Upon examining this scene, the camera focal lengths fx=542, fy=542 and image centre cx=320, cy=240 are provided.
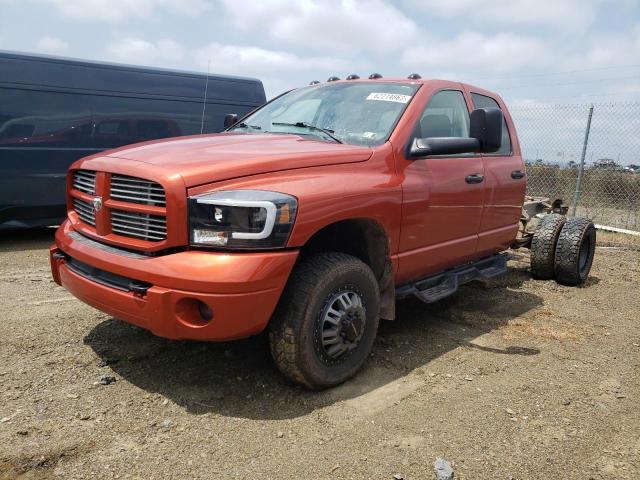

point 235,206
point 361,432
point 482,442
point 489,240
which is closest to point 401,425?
point 361,432

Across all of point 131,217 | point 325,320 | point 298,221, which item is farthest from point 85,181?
point 325,320

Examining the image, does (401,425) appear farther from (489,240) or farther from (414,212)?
(489,240)

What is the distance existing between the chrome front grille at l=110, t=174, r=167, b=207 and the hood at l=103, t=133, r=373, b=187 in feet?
0.38

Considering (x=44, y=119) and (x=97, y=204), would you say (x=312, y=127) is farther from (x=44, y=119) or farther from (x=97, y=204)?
(x=44, y=119)

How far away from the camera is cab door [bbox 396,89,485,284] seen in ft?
11.6

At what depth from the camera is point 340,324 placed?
9.93 feet

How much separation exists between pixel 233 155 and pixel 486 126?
1729 millimetres

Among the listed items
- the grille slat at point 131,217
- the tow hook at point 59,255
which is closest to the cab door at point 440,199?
the grille slat at point 131,217

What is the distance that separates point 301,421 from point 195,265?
0.99 metres

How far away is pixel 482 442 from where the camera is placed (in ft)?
8.78

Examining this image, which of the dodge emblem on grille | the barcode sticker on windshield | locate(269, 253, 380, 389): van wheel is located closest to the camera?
locate(269, 253, 380, 389): van wheel

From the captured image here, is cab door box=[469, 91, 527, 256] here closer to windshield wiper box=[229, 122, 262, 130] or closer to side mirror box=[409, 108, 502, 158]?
side mirror box=[409, 108, 502, 158]

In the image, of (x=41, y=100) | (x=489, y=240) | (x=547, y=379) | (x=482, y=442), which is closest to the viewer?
(x=482, y=442)

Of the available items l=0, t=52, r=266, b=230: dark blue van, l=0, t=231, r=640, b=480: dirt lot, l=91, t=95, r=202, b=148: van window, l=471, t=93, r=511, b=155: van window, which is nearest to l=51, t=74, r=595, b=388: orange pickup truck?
l=471, t=93, r=511, b=155: van window
